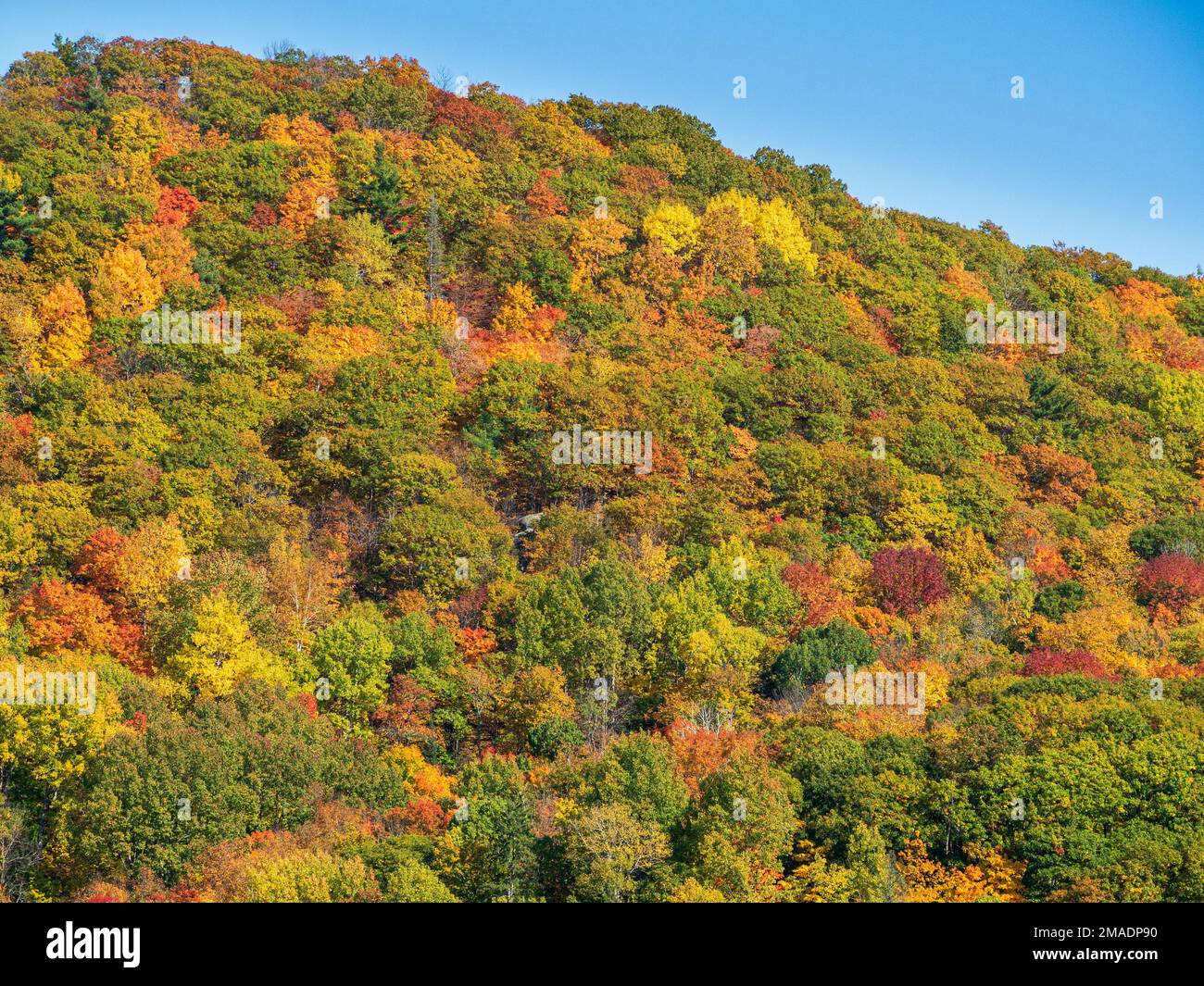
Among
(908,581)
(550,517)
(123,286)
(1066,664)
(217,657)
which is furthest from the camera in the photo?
(123,286)

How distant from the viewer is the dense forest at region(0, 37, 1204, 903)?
56562 millimetres

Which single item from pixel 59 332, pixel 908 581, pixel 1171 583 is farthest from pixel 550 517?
pixel 1171 583

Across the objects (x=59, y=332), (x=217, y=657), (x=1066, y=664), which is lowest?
(x=1066, y=664)

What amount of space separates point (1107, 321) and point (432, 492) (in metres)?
60.1

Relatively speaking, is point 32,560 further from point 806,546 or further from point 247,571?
point 806,546

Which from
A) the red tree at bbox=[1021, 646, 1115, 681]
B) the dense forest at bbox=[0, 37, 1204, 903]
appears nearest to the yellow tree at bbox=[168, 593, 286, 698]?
the dense forest at bbox=[0, 37, 1204, 903]

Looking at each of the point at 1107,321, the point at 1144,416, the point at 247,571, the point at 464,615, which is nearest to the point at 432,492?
the point at 464,615

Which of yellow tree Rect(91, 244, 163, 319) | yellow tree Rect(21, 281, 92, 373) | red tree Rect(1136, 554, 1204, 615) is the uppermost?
yellow tree Rect(91, 244, 163, 319)

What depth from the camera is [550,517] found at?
272 feet

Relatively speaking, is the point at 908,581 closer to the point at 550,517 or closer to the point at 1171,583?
the point at 1171,583

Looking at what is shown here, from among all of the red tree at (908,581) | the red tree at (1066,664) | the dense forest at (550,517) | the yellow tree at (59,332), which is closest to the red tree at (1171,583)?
the dense forest at (550,517)

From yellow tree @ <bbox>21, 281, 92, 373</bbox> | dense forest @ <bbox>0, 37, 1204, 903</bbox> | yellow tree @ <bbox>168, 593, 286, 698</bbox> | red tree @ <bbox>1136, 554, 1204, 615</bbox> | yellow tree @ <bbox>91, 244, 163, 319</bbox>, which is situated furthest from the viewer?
yellow tree @ <bbox>91, 244, 163, 319</bbox>

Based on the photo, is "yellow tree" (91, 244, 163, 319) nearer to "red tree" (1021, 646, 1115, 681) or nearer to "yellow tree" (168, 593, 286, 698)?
"yellow tree" (168, 593, 286, 698)

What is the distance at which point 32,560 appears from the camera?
7238cm
